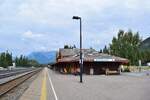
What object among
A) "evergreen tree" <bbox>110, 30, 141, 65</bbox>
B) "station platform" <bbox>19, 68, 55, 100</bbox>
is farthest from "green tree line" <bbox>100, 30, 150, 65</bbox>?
"station platform" <bbox>19, 68, 55, 100</bbox>

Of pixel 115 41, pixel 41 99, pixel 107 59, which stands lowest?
pixel 41 99

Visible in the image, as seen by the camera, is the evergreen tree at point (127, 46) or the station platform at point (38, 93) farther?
the evergreen tree at point (127, 46)

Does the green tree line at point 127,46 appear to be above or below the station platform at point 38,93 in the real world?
above

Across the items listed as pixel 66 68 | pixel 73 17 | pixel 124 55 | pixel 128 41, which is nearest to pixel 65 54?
pixel 66 68

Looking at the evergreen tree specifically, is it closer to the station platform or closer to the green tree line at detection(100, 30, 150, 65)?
the green tree line at detection(100, 30, 150, 65)

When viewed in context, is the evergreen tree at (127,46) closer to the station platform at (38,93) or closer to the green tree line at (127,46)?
the green tree line at (127,46)

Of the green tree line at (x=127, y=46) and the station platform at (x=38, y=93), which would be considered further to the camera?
the green tree line at (x=127, y=46)

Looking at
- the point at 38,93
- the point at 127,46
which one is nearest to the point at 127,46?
the point at 127,46

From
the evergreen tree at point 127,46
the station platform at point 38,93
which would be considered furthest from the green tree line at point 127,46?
the station platform at point 38,93

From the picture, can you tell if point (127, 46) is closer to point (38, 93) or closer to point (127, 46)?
point (127, 46)

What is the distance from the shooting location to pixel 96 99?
1744 cm

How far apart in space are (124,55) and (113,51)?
6.23 metres

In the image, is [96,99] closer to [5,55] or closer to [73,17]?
[73,17]

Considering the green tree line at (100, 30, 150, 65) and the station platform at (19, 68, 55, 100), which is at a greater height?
the green tree line at (100, 30, 150, 65)
